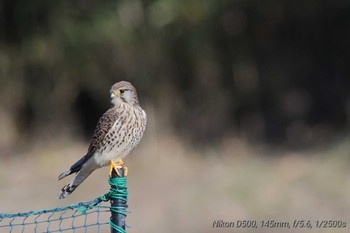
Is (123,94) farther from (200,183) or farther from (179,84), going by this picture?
(179,84)

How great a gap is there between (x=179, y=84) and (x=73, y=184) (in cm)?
630

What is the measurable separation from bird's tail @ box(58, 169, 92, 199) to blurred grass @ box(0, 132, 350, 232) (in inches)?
127

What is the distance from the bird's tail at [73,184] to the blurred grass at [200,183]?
3.22m

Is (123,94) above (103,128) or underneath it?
above

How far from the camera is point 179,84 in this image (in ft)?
36.8

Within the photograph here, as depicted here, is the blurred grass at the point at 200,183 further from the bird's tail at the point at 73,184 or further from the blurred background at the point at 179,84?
the bird's tail at the point at 73,184

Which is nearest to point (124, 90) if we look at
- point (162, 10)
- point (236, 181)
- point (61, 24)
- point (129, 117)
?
point (129, 117)

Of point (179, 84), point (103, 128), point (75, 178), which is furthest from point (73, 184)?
point (179, 84)

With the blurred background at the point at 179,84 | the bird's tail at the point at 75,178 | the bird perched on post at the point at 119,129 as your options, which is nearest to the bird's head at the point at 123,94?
the bird perched on post at the point at 119,129

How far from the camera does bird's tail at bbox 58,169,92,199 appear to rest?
16.1ft

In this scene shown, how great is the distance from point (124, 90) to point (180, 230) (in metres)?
3.16

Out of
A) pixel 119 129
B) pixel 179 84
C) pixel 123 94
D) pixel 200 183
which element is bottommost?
pixel 119 129

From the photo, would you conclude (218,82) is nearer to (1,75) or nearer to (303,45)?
(303,45)

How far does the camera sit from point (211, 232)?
8133 mm
